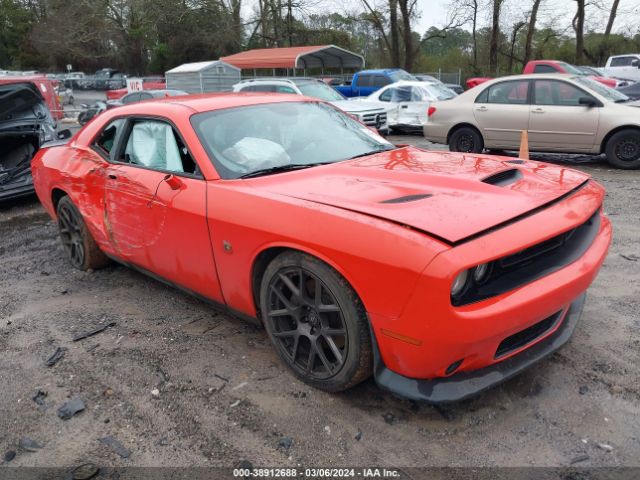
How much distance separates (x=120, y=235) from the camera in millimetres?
3869

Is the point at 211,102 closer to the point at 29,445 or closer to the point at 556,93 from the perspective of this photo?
the point at 29,445

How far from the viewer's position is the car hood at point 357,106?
12266 mm

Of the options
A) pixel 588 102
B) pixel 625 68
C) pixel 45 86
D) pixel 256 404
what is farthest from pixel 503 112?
pixel 625 68

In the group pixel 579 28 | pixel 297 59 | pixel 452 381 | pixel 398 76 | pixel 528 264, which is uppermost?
pixel 579 28

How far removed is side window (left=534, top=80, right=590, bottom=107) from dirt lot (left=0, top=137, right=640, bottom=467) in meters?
5.52

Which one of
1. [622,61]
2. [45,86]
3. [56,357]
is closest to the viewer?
[56,357]

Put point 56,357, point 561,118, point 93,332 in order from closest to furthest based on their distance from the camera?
point 56,357 < point 93,332 < point 561,118

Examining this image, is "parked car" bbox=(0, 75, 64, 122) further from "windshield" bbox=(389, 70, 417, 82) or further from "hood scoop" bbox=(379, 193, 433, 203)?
"windshield" bbox=(389, 70, 417, 82)

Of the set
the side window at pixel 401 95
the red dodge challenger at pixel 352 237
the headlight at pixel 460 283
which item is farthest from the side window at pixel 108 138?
the side window at pixel 401 95

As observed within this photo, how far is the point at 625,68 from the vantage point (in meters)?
22.7

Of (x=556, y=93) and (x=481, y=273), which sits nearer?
(x=481, y=273)

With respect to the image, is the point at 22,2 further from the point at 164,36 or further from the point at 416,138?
the point at 416,138

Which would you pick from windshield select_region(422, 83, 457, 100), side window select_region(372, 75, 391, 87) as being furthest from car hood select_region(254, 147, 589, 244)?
side window select_region(372, 75, 391, 87)

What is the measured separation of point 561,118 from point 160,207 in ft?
23.9
